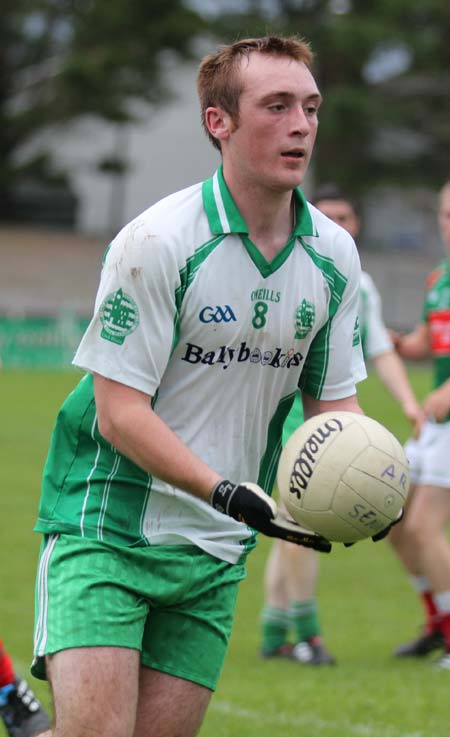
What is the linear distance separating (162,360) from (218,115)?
0.77 metres

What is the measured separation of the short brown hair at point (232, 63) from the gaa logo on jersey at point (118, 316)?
639mm

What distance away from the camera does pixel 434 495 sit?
7.70 m

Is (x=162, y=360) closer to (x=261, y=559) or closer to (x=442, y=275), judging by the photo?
(x=442, y=275)

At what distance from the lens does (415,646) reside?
7.86 m

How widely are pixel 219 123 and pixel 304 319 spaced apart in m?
0.64

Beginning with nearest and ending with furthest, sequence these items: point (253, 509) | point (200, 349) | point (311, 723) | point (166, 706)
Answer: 1. point (253, 509)
2. point (200, 349)
3. point (166, 706)
4. point (311, 723)

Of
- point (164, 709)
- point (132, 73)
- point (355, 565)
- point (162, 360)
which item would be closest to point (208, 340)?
point (162, 360)

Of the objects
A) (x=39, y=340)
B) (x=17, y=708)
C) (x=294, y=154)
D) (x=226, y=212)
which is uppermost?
(x=294, y=154)

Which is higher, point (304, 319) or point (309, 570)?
point (304, 319)

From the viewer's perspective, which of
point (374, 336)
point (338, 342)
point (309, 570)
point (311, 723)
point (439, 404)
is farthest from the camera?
point (374, 336)

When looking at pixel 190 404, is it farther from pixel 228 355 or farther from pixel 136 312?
pixel 136 312

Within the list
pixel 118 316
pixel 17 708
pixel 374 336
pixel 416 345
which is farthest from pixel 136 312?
pixel 416 345

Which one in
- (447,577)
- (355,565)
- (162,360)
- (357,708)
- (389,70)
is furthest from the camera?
(389,70)

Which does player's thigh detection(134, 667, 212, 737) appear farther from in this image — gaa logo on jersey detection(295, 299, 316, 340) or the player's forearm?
the player's forearm
